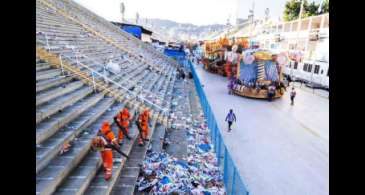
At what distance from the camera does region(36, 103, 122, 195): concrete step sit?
15.6 ft

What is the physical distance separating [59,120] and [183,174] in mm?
3801

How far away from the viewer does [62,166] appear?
17.7 feet

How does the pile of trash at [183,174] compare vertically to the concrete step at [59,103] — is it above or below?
below

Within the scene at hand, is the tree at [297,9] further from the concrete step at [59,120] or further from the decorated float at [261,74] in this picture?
the concrete step at [59,120]

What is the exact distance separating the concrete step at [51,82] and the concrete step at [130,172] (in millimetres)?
3440

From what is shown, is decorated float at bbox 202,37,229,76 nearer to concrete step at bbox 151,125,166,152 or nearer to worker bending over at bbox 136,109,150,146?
concrete step at bbox 151,125,166,152

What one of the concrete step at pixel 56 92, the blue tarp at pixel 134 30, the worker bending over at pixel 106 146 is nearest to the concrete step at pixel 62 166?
the worker bending over at pixel 106 146

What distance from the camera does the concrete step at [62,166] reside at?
15.6ft

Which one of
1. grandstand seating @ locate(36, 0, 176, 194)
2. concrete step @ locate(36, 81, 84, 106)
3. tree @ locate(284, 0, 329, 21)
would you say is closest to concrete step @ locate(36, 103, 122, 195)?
grandstand seating @ locate(36, 0, 176, 194)

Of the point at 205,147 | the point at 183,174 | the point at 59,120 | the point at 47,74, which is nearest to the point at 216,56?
the point at 205,147

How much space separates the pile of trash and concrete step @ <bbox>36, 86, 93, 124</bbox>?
9.98ft
